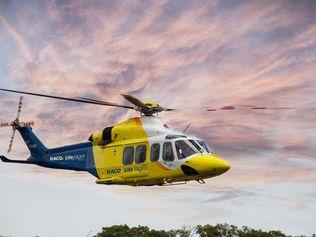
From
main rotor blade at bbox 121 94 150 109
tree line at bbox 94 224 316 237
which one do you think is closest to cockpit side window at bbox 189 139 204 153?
main rotor blade at bbox 121 94 150 109

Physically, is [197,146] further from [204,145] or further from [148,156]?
[148,156]

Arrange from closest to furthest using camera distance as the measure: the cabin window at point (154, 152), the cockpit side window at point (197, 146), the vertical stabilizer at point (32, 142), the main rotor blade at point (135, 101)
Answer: the cockpit side window at point (197, 146), the cabin window at point (154, 152), the main rotor blade at point (135, 101), the vertical stabilizer at point (32, 142)

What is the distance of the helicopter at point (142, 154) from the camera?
25.7 metres

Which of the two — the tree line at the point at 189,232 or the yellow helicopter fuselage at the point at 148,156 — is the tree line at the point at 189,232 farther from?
the yellow helicopter fuselage at the point at 148,156

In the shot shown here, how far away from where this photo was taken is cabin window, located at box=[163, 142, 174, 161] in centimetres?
2609

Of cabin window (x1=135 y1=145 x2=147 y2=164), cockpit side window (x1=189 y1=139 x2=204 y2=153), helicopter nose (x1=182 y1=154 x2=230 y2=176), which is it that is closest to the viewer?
helicopter nose (x1=182 y1=154 x2=230 y2=176)

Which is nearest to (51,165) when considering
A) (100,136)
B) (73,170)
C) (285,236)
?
(73,170)

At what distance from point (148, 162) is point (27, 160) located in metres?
11.7

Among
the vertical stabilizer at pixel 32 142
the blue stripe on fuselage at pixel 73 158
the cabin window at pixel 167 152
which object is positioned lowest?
the cabin window at pixel 167 152

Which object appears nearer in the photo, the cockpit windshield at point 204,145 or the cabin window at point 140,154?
the cockpit windshield at point 204,145

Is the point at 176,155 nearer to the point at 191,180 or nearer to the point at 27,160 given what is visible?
the point at 191,180

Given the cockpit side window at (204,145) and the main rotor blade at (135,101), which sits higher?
the main rotor blade at (135,101)

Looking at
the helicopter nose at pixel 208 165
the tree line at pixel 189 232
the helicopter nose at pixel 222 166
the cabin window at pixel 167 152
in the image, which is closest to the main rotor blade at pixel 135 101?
the cabin window at pixel 167 152

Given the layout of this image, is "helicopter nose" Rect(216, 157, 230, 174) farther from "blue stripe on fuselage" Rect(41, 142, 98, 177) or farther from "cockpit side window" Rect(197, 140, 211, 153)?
"blue stripe on fuselage" Rect(41, 142, 98, 177)
